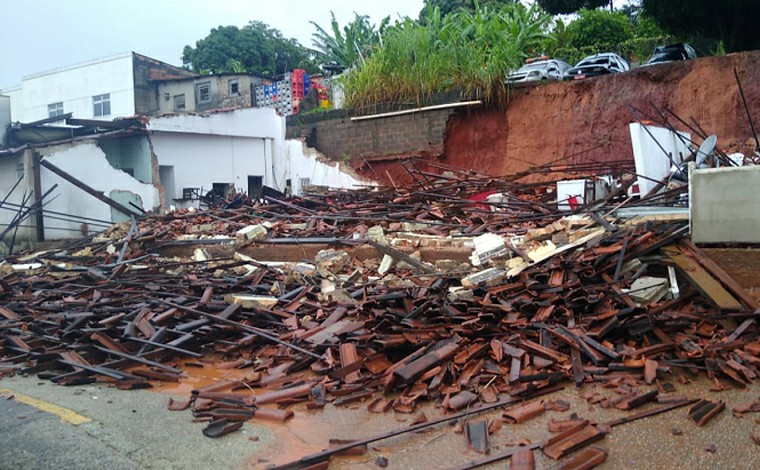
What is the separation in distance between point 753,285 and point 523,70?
11993mm

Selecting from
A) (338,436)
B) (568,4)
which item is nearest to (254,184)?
(568,4)

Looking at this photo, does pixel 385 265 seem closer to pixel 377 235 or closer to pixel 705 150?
pixel 377 235

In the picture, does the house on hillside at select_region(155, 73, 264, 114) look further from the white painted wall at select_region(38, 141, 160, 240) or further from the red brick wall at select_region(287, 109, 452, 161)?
the red brick wall at select_region(287, 109, 452, 161)

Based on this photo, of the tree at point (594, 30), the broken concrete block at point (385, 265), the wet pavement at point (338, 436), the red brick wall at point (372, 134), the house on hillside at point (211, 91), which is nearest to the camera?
the wet pavement at point (338, 436)

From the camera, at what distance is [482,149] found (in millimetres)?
16328

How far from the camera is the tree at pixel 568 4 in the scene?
1565 centimetres

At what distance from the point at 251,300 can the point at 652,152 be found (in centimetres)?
674

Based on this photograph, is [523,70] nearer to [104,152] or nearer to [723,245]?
[723,245]

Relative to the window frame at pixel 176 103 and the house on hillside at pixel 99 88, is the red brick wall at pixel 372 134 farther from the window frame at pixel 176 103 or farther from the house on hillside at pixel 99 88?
the house on hillside at pixel 99 88

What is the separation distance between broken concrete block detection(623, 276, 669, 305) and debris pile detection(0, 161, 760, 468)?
16mm

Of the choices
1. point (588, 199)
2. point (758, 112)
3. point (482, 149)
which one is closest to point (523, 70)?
point (482, 149)

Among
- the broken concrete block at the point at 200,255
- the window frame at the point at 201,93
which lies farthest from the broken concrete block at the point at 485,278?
the window frame at the point at 201,93

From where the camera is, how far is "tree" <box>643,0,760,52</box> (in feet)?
49.8

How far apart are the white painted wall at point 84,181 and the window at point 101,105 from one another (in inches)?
882
